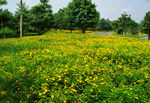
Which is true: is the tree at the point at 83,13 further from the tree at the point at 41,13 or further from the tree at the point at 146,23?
the tree at the point at 146,23

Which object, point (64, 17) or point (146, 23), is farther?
point (146, 23)

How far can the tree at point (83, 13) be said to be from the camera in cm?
2741

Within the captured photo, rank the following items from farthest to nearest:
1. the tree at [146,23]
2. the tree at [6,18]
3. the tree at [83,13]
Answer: the tree at [146,23], the tree at [6,18], the tree at [83,13]

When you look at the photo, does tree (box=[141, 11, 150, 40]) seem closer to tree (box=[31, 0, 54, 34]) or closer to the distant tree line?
the distant tree line

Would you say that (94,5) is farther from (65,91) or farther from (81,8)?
(65,91)

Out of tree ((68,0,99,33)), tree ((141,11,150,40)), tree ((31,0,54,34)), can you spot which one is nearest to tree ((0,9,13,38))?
tree ((31,0,54,34))

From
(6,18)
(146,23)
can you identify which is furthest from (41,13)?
(146,23)

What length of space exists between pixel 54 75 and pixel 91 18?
2641 cm

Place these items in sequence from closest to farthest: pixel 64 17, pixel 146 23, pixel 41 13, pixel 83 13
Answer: pixel 83 13
pixel 64 17
pixel 41 13
pixel 146 23

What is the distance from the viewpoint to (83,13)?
27562mm

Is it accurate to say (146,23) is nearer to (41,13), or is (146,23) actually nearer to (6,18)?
(41,13)

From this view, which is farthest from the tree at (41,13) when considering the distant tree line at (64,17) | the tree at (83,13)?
the tree at (83,13)

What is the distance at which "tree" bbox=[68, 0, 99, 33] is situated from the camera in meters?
27.4

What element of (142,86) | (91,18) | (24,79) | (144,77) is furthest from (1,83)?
(91,18)
